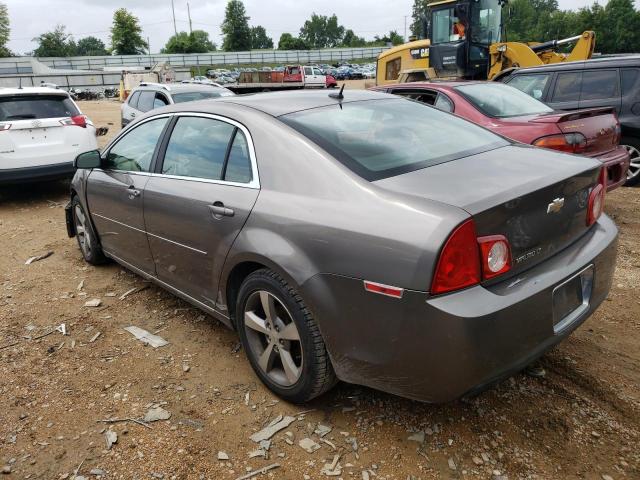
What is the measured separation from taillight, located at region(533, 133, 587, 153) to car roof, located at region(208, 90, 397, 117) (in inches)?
89.1

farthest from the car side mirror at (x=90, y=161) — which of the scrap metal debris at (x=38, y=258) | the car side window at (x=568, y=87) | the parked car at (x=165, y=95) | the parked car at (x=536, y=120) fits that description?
the car side window at (x=568, y=87)

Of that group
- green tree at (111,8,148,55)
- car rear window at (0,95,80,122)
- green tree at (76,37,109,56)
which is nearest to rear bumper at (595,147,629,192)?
car rear window at (0,95,80,122)

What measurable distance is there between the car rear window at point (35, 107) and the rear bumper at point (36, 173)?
713 mm

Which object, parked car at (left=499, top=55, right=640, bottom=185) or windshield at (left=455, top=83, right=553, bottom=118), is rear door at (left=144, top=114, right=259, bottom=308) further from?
parked car at (left=499, top=55, right=640, bottom=185)

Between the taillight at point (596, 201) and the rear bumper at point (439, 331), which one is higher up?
the taillight at point (596, 201)

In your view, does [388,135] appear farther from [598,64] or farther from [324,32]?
[324,32]

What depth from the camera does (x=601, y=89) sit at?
23.1 ft

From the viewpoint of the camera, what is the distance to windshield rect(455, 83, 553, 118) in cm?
578

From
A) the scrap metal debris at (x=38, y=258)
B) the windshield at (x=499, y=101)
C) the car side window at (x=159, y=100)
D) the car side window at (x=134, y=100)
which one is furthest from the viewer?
the car side window at (x=134, y=100)

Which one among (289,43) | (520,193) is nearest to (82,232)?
(520,193)

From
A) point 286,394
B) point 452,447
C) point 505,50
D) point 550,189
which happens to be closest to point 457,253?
point 550,189

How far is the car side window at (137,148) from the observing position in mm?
3694

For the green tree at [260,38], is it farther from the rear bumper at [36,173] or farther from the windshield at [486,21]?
the rear bumper at [36,173]

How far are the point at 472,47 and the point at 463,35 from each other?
371mm
